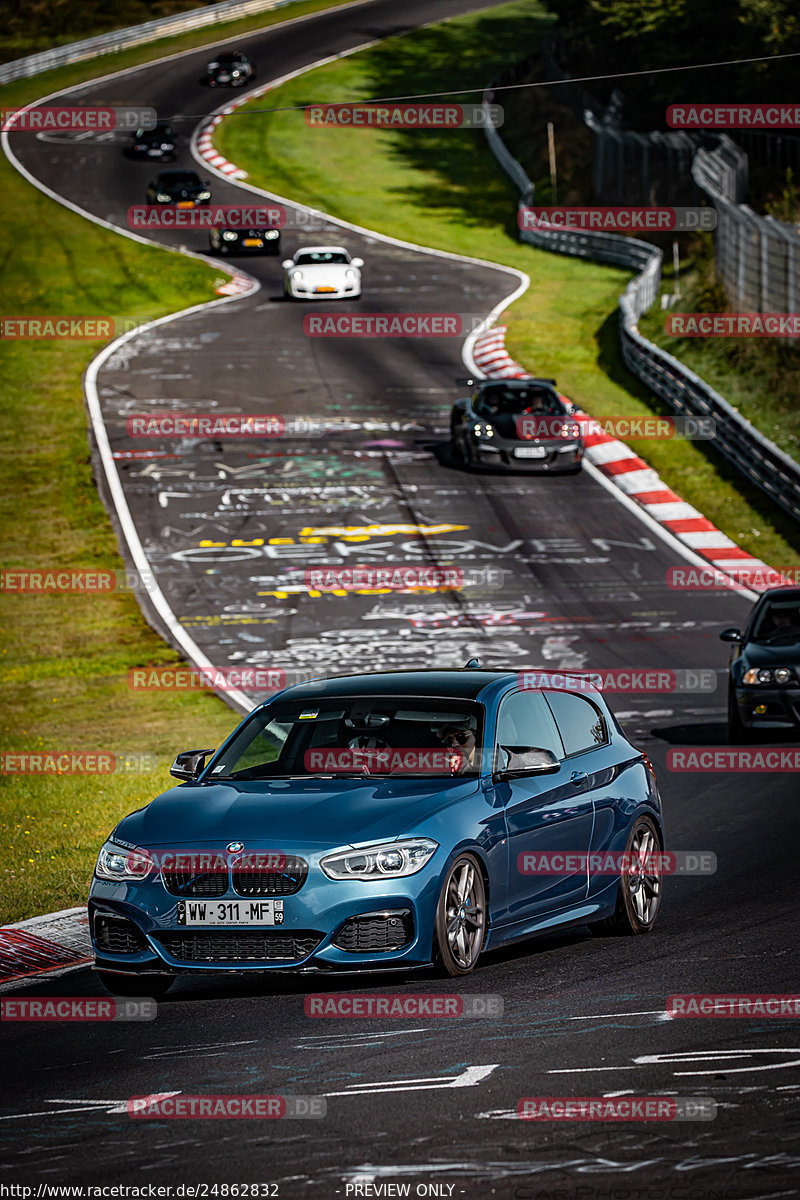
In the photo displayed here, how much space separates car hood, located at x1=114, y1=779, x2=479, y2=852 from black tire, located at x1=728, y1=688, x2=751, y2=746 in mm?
8473

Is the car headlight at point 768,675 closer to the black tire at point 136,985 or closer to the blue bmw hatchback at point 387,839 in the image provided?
the blue bmw hatchback at point 387,839

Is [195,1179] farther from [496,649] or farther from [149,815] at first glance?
[496,649]

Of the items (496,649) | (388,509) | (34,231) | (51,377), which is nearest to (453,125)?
(34,231)

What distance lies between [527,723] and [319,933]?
2.07m

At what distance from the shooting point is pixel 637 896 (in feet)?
33.0

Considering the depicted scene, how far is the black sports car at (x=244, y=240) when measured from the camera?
174 feet

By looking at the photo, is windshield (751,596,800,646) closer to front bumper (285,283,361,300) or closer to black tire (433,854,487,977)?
black tire (433,854,487,977)

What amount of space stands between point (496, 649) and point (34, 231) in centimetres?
3882

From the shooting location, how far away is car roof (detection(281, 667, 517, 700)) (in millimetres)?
9617

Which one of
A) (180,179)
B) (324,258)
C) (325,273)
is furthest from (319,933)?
(180,179)

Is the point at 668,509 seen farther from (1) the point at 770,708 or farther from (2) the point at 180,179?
(2) the point at 180,179

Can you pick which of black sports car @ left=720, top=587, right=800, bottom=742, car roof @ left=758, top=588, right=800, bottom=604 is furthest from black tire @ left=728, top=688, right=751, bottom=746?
car roof @ left=758, top=588, right=800, bottom=604

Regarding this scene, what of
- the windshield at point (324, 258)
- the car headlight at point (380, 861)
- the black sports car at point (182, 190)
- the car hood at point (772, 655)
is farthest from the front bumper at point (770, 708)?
the black sports car at point (182, 190)

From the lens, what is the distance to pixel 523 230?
58.4 metres
